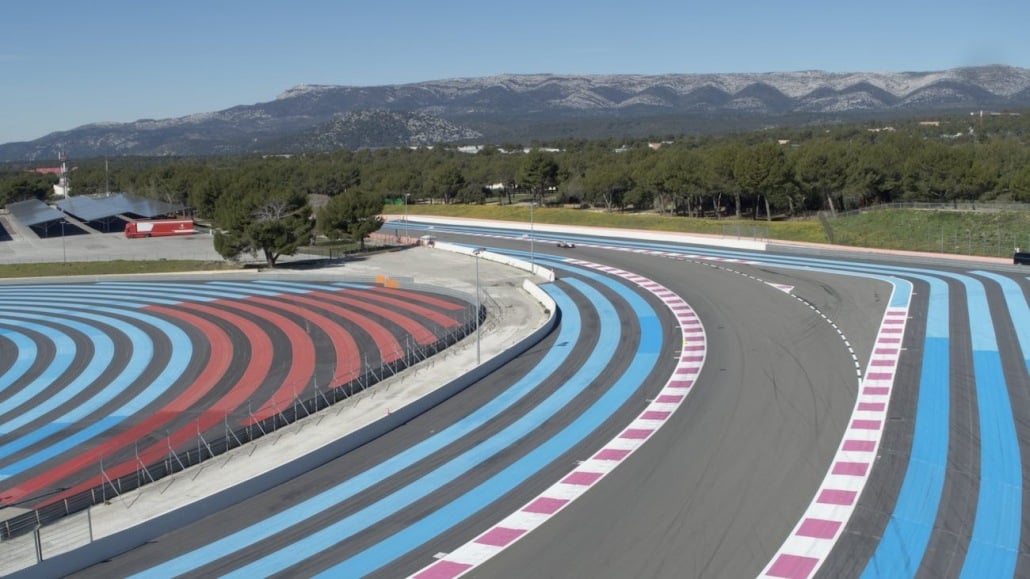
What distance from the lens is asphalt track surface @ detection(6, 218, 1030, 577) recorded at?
1759 centimetres

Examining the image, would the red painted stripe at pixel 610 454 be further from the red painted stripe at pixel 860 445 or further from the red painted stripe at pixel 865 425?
the red painted stripe at pixel 865 425

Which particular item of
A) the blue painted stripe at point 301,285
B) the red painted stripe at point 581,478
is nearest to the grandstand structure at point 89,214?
the blue painted stripe at point 301,285

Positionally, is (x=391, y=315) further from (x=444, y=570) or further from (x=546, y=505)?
(x=444, y=570)

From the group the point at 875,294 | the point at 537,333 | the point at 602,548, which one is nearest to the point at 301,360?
the point at 537,333

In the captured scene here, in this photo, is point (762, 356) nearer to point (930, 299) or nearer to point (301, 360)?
point (930, 299)

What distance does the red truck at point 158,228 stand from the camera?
8763cm

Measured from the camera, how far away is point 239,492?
21.2 metres

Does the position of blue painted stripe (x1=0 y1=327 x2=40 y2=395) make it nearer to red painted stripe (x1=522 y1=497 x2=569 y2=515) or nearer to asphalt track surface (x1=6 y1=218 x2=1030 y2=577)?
asphalt track surface (x1=6 y1=218 x2=1030 y2=577)

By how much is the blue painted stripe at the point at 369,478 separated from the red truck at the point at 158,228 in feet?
215

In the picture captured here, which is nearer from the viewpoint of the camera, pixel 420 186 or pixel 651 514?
pixel 651 514

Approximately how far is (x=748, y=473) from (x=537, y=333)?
1604 centimetres

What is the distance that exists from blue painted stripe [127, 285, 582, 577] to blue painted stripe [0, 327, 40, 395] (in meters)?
18.4

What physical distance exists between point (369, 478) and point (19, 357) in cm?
2411

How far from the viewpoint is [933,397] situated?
27.4 meters
